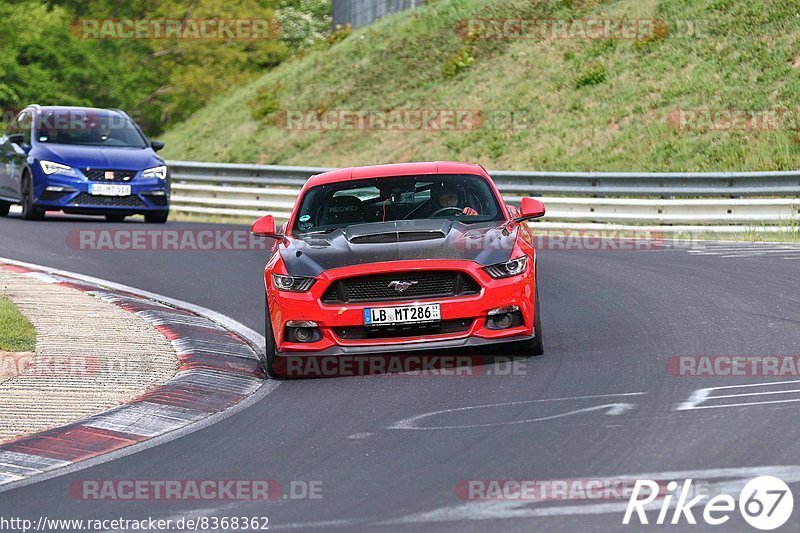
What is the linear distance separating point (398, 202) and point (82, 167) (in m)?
12.1

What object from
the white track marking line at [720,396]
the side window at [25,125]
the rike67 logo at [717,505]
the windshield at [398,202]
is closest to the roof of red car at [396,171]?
the windshield at [398,202]

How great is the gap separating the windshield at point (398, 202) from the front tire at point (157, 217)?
12346 mm

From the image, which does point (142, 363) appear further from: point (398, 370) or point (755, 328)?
point (755, 328)

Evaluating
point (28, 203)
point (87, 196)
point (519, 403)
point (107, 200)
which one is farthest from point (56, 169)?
point (519, 403)

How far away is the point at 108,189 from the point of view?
864 inches

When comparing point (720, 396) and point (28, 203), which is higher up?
point (28, 203)

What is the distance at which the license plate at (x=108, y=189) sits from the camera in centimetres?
2188

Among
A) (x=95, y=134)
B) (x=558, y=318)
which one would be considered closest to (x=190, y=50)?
(x=95, y=134)

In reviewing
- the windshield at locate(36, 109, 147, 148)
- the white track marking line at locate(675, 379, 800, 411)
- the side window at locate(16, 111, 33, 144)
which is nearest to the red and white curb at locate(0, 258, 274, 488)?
the white track marking line at locate(675, 379, 800, 411)

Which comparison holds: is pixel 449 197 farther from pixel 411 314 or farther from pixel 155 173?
pixel 155 173

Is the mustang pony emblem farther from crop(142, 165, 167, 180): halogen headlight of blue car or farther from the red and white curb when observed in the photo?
crop(142, 165, 167, 180): halogen headlight of blue car

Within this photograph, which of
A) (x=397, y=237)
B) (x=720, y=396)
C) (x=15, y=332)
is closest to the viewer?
(x=720, y=396)

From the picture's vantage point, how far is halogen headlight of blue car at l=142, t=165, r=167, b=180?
22297mm

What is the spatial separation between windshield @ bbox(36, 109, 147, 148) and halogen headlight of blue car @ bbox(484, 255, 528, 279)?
1452 centimetres
